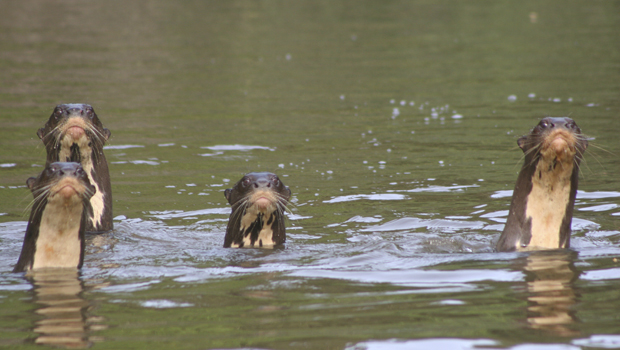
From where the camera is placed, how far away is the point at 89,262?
6297 millimetres

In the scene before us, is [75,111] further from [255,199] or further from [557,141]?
[557,141]

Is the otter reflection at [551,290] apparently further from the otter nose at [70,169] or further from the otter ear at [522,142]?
the otter nose at [70,169]

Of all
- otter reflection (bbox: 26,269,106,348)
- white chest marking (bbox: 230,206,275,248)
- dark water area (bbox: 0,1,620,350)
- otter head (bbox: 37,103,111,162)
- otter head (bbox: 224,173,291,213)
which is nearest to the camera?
otter reflection (bbox: 26,269,106,348)

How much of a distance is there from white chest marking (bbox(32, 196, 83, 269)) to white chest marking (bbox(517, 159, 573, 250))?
10.0ft

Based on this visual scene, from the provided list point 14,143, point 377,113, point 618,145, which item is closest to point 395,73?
point 377,113

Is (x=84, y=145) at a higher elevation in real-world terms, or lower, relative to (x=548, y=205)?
higher

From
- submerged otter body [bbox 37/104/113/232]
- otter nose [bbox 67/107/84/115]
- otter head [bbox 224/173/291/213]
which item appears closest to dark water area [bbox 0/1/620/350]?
submerged otter body [bbox 37/104/113/232]

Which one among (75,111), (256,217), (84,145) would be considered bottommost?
(256,217)

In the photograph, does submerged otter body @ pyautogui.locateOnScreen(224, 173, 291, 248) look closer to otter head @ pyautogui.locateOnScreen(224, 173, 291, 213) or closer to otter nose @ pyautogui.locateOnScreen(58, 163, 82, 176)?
otter head @ pyautogui.locateOnScreen(224, 173, 291, 213)

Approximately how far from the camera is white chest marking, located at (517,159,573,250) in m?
6.13

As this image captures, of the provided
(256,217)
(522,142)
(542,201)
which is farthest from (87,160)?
(542,201)

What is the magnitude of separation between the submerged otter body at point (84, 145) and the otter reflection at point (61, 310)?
166cm

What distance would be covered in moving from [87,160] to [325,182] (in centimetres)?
294

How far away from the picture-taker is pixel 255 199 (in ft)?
21.6
